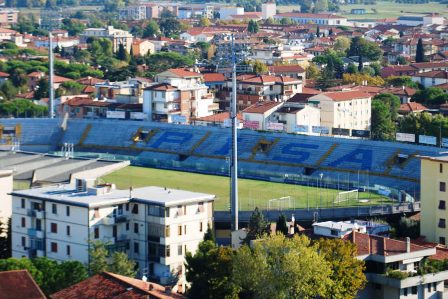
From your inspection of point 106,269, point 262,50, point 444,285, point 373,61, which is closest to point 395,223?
point 444,285

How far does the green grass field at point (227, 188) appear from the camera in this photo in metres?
32.7

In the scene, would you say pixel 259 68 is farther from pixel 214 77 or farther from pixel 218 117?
pixel 218 117

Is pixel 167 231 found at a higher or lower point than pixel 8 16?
lower

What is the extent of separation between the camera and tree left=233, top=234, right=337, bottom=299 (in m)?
20.0

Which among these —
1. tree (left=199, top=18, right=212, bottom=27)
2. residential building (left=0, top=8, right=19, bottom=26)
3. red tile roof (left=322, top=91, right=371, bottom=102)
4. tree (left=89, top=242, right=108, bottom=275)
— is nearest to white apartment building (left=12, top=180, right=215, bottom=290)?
tree (left=89, top=242, right=108, bottom=275)

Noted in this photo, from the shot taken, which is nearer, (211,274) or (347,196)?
(211,274)

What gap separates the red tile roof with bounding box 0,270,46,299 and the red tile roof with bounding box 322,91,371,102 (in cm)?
2866

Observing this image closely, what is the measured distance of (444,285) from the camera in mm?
22391

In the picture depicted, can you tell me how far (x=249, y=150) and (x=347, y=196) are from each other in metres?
6.88

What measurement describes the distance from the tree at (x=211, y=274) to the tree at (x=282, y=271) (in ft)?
0.96

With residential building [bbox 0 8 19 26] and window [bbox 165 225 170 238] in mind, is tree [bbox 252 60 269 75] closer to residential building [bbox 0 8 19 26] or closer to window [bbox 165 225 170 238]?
window [bbox 165 225 170 238]

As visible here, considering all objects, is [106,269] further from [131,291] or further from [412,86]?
[412,86]

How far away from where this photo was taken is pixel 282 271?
20.1m

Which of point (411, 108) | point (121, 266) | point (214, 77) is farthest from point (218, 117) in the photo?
point (121, 266)
